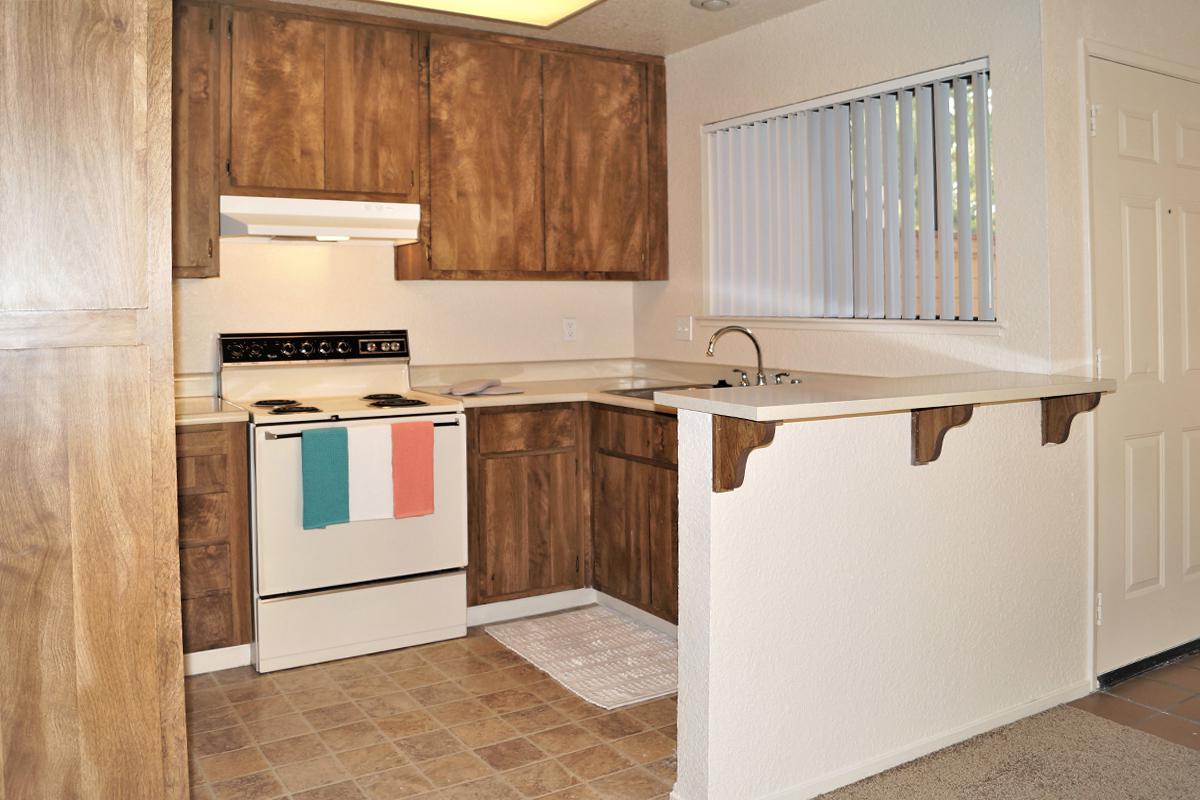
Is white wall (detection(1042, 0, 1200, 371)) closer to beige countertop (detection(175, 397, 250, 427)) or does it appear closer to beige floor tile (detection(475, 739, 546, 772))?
beige floor tile (detection(475, 739, 546, 772))

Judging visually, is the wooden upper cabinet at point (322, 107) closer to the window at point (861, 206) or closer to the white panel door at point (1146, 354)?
Answer: the window at point (861, 206)

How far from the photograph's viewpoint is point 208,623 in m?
3.58

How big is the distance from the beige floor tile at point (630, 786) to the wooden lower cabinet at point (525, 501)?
1.41 metres

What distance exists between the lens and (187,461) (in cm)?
348

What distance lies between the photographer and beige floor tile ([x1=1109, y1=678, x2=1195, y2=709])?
10.5 ft

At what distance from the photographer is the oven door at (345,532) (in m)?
3.54

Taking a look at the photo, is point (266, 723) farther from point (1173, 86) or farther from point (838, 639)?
point (1173, 86)

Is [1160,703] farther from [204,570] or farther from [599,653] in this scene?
[204,570]

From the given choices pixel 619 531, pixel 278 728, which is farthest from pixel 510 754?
pixel 619 531

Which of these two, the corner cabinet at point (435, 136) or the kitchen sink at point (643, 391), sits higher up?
the corner cabinet at point (435, 136)

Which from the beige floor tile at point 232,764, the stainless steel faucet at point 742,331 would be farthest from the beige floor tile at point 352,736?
the stainless steel faucet at point 742,331

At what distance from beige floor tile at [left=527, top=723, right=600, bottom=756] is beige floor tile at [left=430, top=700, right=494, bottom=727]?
0.23 metres

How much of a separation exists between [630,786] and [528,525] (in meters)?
1.57

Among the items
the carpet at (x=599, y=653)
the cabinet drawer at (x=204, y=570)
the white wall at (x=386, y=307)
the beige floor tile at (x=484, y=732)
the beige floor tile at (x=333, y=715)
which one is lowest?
the beige floor tile at (x=484, y=732)
